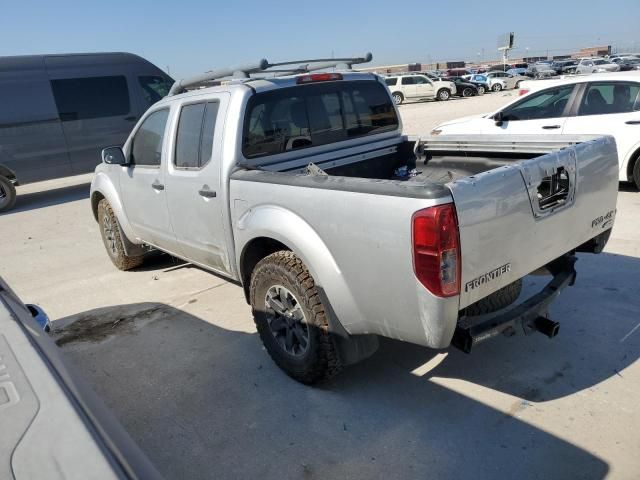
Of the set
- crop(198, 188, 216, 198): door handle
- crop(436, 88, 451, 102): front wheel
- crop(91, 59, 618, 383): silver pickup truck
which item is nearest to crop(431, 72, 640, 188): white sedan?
crop(91, 59, 618, 383): silver pickup truck

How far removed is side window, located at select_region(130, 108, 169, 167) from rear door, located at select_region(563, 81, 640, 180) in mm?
5360

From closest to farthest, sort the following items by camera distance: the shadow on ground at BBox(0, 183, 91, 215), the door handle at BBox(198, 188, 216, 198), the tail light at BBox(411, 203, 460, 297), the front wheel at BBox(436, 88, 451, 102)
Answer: the tail light at BBox(411, 203, 460, 297) → the door handle at BBox(198, 188, 216, 198) → the shadow on ground at BBox(0, 183, 91, 215) → the front wheel at BBox(436, 88, 451, 102)

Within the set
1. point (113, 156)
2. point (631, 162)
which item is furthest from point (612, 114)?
point (113, 156)

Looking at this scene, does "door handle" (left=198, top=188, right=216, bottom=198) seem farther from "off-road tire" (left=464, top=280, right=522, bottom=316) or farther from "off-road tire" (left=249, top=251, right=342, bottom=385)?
"off-road tire" (left=464, top=280, right=522, bottom=316)

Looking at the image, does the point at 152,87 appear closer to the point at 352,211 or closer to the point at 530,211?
the point at 352,211

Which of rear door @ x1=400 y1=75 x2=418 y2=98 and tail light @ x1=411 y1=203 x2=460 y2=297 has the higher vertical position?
tail light @ x1=411 y1=203 x2=460 y2=297

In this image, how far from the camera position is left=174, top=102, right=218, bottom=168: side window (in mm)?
3826

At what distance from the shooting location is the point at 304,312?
308 centimetres

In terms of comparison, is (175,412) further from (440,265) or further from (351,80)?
(351,80)

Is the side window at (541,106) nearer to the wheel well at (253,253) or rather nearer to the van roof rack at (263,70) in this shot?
the van roof rack at (263,70)

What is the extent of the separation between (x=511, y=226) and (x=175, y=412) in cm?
225

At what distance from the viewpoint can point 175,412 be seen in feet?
10.5

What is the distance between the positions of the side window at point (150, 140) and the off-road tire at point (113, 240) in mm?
995

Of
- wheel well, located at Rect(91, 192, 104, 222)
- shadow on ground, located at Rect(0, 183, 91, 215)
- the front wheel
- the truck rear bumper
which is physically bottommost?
the front wheel
